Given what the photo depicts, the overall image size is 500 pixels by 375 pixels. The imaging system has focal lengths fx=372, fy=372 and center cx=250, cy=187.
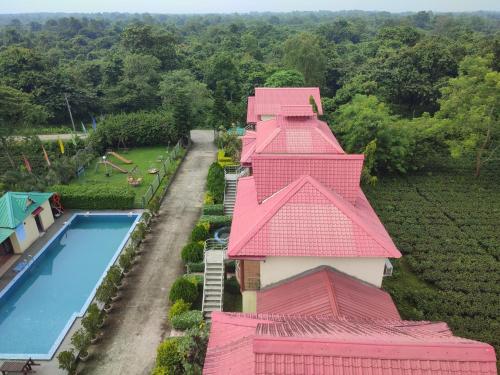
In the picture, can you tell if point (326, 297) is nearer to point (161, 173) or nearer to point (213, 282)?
point (213, 282)

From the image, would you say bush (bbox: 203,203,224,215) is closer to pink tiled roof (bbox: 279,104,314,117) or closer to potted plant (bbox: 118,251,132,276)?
potted plant (bbox: 118,251,132,276)

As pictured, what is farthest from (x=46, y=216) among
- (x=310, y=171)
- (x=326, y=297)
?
(x=326, y=297)

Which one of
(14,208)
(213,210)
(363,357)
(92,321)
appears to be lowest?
(213,210)

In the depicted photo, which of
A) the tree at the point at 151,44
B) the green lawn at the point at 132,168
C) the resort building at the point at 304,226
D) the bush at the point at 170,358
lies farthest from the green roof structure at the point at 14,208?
the tree at the point at 151,44

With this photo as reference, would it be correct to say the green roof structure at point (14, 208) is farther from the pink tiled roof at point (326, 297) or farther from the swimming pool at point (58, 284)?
the pink tiled roof at point (326, 297)

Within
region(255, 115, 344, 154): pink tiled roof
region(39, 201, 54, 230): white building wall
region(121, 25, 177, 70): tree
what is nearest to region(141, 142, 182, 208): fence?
region(39, 201, 54, 230): white building wall
